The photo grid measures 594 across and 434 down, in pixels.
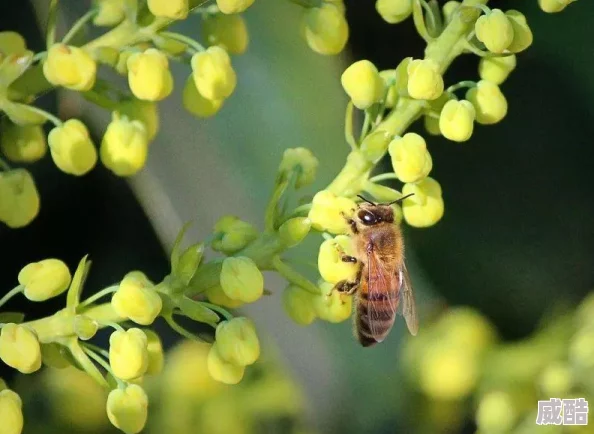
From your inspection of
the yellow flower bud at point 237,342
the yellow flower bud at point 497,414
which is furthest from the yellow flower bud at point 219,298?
the yellow flower bud at point 497,414

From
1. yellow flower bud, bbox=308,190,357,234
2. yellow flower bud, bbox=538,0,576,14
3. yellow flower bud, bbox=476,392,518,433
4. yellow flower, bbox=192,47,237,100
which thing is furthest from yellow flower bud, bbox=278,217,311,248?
yellow flower bud, bbox=476,392,518,433

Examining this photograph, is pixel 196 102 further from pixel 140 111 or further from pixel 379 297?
pixel 379 297

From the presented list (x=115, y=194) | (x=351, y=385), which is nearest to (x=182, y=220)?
(x=115, y=194)

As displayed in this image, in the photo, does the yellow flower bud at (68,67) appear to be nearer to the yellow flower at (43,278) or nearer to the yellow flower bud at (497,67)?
the yellow flower at (43,278)

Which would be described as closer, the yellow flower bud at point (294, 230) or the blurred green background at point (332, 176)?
the yellow flower bud at point (294, 230)

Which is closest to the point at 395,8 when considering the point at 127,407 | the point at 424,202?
the point at 424,202

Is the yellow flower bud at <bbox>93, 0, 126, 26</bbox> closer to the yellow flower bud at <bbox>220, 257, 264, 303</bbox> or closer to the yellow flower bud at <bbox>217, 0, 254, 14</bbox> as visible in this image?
the yellow flower bud at <bbox>217, 0, 254, 14</bbox>
